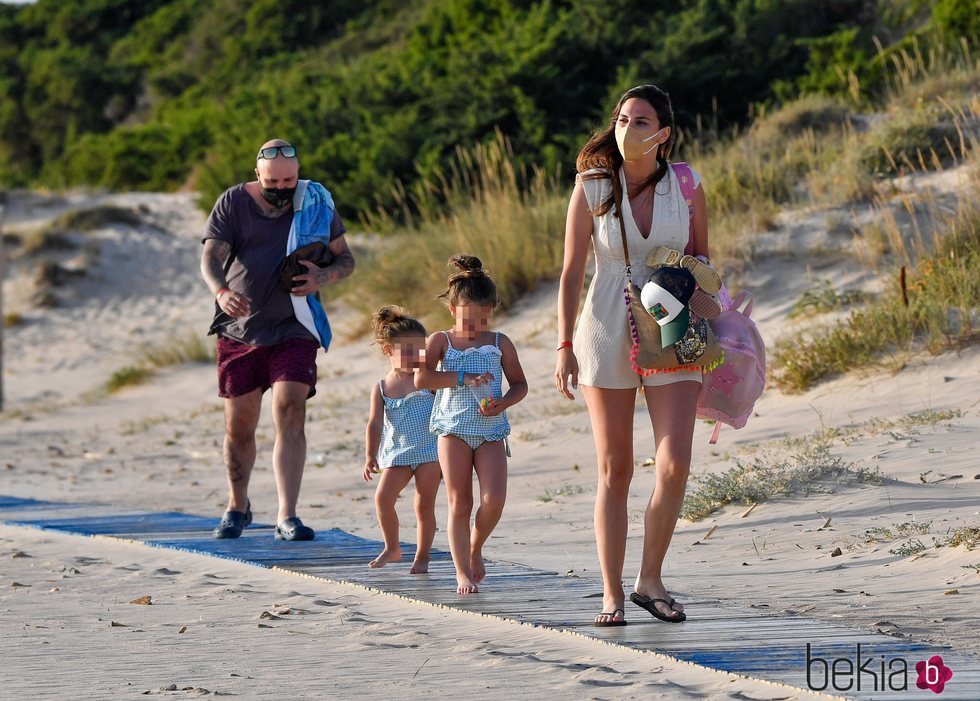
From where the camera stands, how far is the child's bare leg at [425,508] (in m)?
5.78

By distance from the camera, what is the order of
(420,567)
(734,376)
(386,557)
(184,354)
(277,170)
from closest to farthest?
1. (734,376)
2. (420,567)
3. (386,557)
4. (277,170)
5. (184,354)

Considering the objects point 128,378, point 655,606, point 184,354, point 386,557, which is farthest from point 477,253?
point 655,606

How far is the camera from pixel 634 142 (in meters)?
4.70

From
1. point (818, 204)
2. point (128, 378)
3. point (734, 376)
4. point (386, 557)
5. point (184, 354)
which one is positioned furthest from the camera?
point (184, 354)

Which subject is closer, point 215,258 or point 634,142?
point 634,142

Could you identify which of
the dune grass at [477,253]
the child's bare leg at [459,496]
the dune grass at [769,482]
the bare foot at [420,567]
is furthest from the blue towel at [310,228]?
the dune grass at [477,253]

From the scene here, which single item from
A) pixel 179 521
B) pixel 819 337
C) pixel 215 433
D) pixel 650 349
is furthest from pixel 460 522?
pixel 215 433

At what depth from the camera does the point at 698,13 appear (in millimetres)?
20156

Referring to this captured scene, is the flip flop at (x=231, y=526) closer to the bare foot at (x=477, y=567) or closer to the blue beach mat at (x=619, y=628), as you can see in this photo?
the blue beach mat at (x=619, y=628)

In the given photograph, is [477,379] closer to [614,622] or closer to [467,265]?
Answer: [467,265]

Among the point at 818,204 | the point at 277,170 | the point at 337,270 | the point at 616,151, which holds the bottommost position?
the point at 337,270

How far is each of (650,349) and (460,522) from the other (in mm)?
1224

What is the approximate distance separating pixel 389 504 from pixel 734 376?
5.78ft

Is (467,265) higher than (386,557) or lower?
Answer: higher
